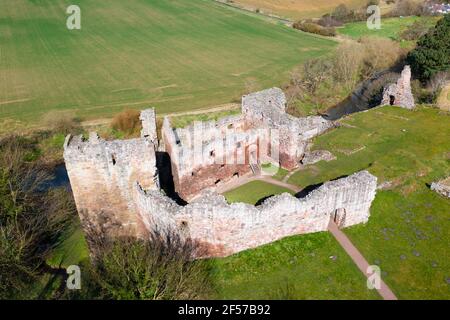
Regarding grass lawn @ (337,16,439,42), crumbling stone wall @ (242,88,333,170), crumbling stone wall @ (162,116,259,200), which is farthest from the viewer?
grass lawn @ (337,16,439,42)

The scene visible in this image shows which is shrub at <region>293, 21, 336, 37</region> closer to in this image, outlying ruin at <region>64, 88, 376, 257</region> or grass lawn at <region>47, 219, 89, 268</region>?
outlying ruin at <region>64, 88, 376, 257</region>

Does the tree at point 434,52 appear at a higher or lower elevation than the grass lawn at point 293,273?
higher

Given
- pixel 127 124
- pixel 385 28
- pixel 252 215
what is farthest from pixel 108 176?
pixel 385 28

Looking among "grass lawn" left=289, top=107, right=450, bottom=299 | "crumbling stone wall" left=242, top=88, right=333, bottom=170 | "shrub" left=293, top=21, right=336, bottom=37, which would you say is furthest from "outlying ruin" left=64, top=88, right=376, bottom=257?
"shrub" left=293, top=21, right=336, bottom=37

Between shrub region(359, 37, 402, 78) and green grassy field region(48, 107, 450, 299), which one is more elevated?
shrub region(359, 37, 402, 78)

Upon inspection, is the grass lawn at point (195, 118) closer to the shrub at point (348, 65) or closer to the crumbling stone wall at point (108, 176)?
the shrub at point (348, 65)

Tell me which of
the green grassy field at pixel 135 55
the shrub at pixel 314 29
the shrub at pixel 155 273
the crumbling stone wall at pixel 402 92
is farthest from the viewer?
the shrub at pixel 314 29

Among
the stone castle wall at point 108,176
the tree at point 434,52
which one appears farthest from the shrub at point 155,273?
the tree at point 434,52
